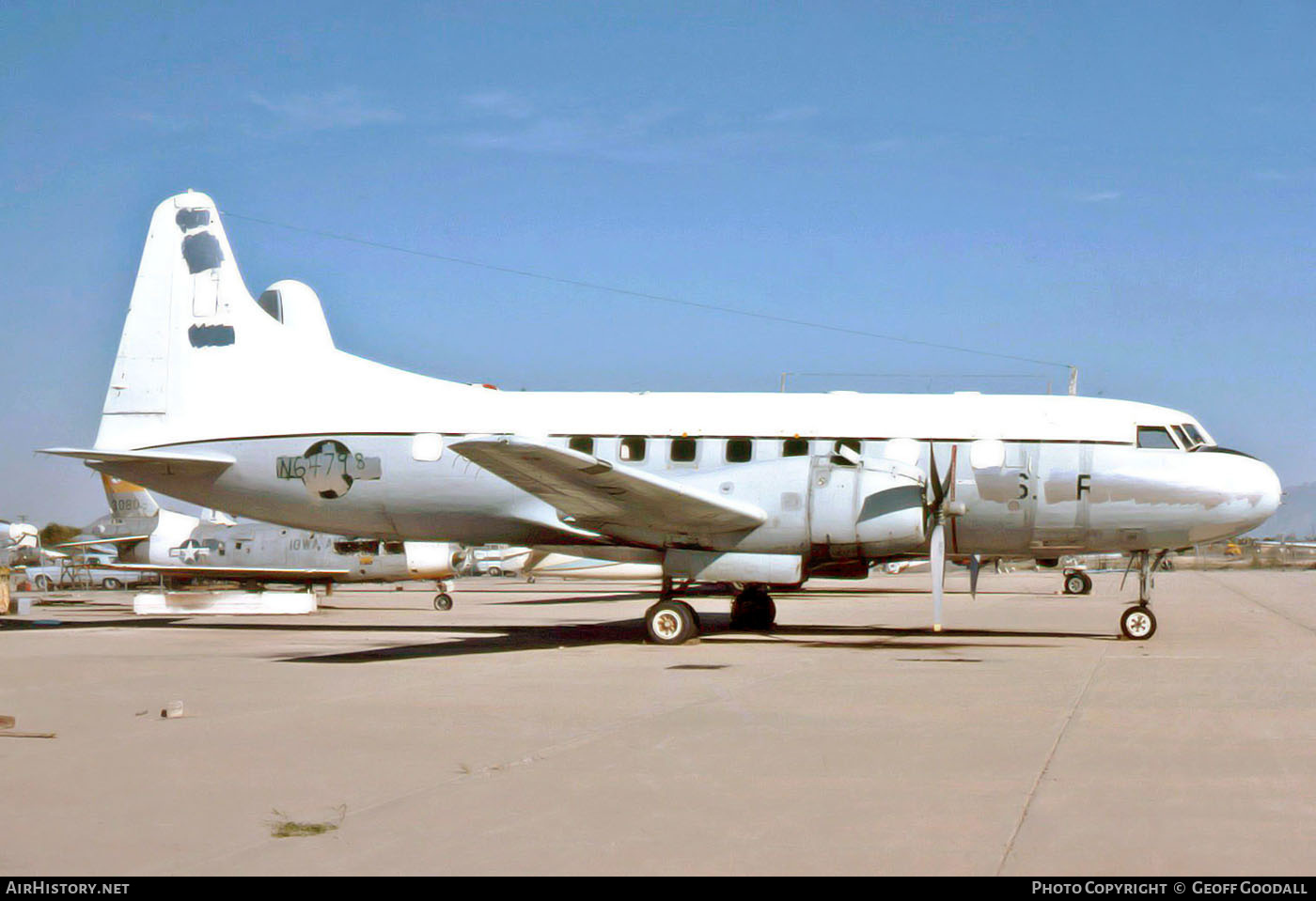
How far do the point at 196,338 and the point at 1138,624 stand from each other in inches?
623

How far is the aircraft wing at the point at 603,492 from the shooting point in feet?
49.2

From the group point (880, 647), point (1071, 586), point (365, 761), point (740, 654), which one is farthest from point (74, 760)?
point (1071, 586)

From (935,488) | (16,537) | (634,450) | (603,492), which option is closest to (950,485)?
(935,488)

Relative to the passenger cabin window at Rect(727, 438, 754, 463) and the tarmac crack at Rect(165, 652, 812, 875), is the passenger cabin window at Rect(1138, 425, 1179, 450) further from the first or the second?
the tarmac crack at Rect(165, 652, 812, 875)

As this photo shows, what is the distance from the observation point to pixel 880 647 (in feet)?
56.2

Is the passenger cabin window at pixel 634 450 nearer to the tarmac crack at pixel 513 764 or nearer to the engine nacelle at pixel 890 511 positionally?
the engine nacelle at pixel 890 511

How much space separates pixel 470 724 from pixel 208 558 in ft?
94.3

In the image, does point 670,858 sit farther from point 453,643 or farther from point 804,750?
point 453,643

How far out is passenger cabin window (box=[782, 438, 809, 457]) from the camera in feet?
59.4

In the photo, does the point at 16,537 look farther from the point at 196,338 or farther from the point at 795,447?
the point at 795,447

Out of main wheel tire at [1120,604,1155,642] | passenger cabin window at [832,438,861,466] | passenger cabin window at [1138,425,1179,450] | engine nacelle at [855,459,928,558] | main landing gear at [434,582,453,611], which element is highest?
passenger cabin window at [1138,425,1179,450]

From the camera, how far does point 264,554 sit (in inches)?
1384

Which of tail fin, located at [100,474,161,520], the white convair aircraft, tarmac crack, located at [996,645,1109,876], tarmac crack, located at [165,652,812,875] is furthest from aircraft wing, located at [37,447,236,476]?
tail fin, located at [100,474,161,520]

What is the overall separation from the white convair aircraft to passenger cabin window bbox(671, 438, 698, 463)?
31mm
